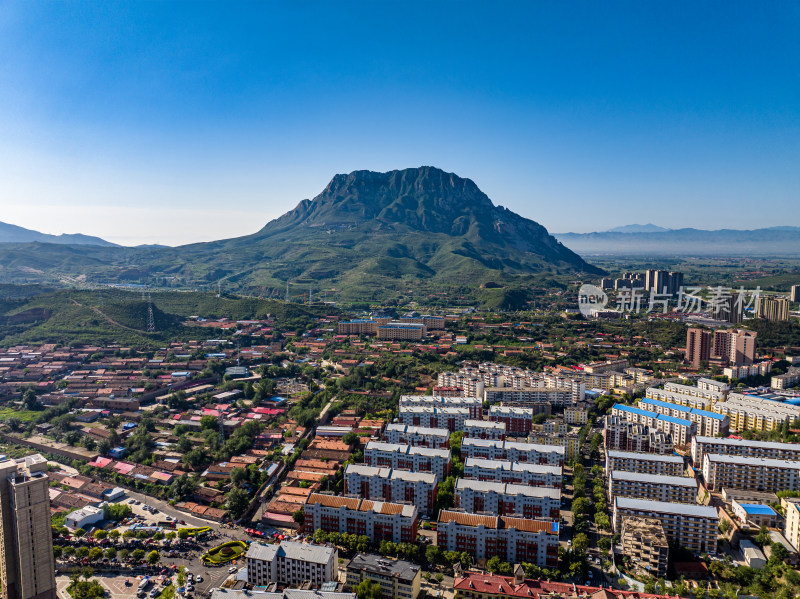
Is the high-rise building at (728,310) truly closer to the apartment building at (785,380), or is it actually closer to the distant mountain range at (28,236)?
the apartment building at (785,380)

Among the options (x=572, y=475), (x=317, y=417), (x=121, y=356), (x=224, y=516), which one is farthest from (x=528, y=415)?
(x=121, y=356)

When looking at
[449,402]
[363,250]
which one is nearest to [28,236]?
[363,250]

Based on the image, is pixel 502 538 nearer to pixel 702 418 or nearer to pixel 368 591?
pixel 368 591

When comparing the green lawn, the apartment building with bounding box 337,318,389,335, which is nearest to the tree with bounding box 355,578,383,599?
the green lawn

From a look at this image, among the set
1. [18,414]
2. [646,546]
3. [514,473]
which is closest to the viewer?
[646,546]

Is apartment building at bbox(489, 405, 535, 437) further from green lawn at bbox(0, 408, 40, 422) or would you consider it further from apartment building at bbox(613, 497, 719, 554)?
green lawn at bbox(0, 408, 40, 422)

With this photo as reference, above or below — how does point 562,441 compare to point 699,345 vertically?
below

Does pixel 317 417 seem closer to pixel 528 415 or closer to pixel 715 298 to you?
pixel 528 415
